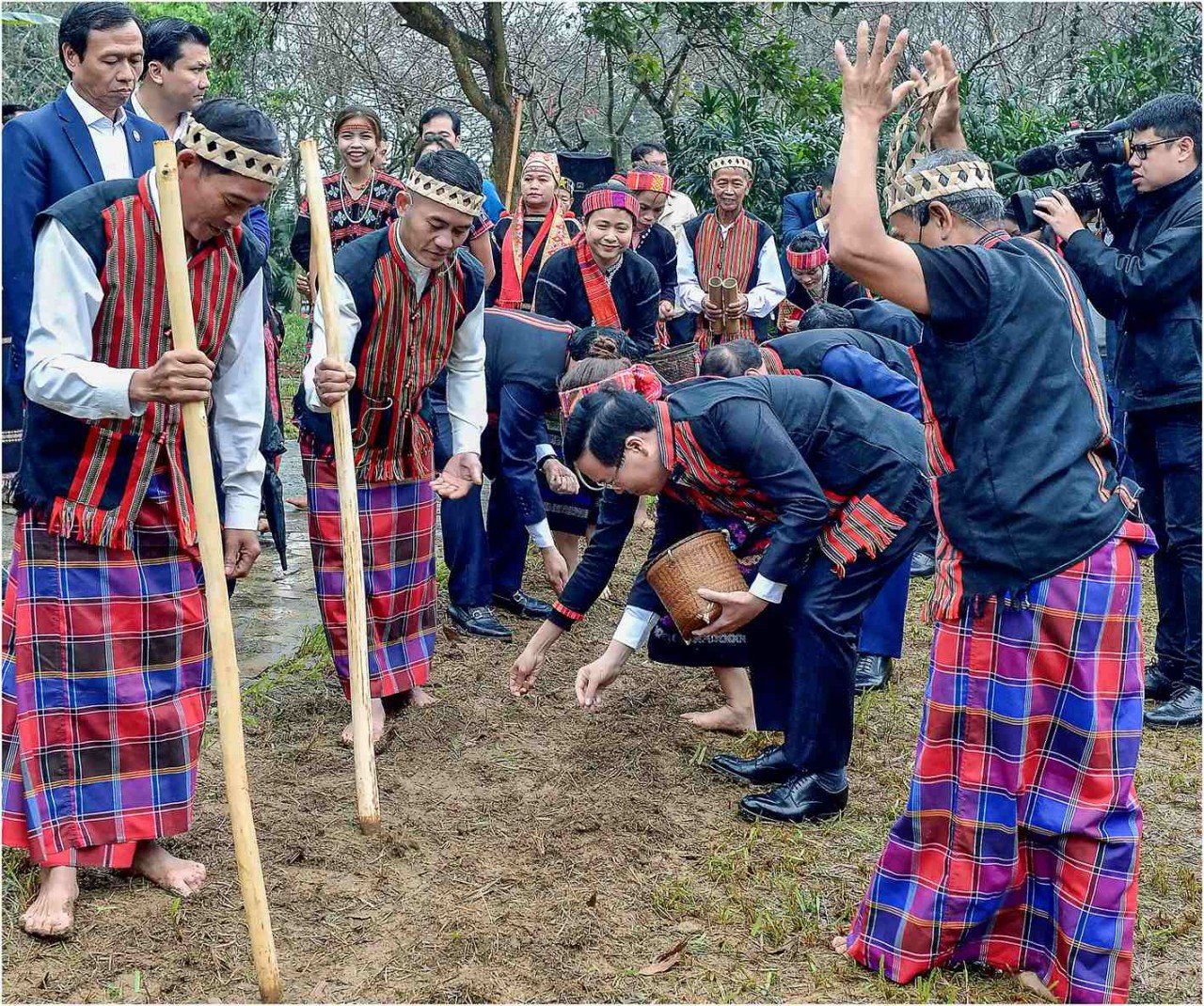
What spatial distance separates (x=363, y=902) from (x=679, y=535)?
1435 mm

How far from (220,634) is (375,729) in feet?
5.12

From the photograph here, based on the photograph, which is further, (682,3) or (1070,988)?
(682,3)

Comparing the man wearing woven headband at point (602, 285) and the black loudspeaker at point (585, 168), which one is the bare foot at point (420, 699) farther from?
the black loudspeaker at point (585, 168)

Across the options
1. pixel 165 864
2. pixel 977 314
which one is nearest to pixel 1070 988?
pixel 977 314

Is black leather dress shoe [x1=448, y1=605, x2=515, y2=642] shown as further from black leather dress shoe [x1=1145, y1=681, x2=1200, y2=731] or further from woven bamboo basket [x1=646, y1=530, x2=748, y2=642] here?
black leather dress shoe [x1=1145, y1=681, x2=1200, y2=731]

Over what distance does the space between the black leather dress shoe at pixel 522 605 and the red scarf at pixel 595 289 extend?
1.27 m

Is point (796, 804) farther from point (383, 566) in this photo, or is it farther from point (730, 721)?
point (383, 566)

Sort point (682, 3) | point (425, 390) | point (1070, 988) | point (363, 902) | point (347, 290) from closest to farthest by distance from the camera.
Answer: point (1070, 988), point (363, 902), point (347, 290), point (425, 390), point (682, 3)

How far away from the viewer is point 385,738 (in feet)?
13.1

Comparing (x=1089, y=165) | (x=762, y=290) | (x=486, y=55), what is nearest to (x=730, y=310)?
(x=762, y=290)

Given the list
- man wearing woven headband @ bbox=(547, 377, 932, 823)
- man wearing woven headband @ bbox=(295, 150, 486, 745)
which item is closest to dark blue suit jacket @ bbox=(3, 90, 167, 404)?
man wearing woven headband @ bbox=(295, 150, 486, 745)

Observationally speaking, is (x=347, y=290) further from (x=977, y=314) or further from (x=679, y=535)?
(x=977, y=314)

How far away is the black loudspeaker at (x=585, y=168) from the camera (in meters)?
9.14

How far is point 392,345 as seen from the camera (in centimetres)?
371
